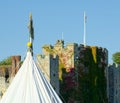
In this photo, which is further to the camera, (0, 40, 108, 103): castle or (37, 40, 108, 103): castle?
(37, 40, 108, 103): castle

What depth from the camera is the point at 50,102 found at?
10508 millimetres

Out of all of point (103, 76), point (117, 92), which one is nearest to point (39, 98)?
point (103, 76)

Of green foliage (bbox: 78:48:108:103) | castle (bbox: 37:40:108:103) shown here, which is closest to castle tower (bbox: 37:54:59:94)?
castle (bbox: 37:40:108:103)

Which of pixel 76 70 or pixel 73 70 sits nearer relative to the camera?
pixel 73 70

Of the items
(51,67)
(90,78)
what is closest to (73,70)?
(90,78)

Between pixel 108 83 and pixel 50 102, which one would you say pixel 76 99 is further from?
pixel 50 102

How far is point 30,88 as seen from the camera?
34.6ft

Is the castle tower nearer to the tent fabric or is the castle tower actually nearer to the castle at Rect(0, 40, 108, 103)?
the castle at Rect(0, 40, 108, 103)

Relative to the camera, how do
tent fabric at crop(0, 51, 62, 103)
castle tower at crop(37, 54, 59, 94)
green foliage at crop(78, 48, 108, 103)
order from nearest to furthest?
tent fabric at crop(0, 51, 62, 103) < castle tower at crop(37, 54, 59, 94) < green foliage at crop(78, 48, 108, 103)

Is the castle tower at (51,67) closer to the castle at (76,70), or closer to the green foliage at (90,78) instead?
the castle at (76,70)

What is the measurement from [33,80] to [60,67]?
3834 centimetres

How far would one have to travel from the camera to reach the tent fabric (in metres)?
10.5

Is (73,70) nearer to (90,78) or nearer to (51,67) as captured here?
(90,78)

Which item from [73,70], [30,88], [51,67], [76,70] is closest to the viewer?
[30,88]
